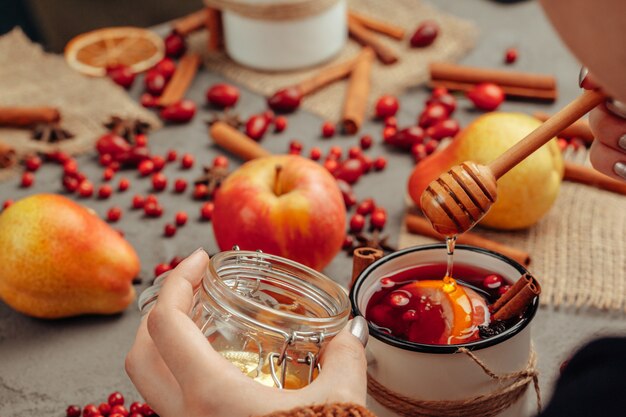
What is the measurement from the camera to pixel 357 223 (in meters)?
1.20

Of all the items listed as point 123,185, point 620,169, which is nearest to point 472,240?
point 620,169

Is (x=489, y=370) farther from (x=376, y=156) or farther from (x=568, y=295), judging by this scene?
(x=376, y=156)

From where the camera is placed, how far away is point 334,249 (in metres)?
1.08

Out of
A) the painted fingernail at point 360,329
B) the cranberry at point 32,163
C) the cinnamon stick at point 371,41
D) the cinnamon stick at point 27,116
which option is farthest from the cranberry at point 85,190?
the painted fingernail at point 360,329

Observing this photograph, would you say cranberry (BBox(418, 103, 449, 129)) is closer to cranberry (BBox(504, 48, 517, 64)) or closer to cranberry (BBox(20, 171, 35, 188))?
cranberry (BBox(504, 48, 517, 64))

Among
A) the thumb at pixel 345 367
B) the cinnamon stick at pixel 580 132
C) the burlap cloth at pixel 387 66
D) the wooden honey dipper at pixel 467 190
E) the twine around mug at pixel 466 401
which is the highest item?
the wooden honey dipper at pixel 467 190

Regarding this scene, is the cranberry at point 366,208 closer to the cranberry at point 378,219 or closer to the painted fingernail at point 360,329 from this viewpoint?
the cranberry at point 378,219

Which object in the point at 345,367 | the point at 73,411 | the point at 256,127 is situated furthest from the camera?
the point at 256,127

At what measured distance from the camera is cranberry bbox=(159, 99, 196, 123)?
151 centimetres

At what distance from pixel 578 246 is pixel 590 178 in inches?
6.1

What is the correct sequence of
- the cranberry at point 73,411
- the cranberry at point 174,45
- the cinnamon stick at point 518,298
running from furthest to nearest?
the cranberry at point 174,45 → the cranberry at point 73,411 → the cinnamon stick at point 518,298

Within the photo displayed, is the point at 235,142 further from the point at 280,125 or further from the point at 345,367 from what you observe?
the point at 345,367

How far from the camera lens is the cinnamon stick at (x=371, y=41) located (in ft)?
5.49

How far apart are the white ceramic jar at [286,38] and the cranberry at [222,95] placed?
136 millimetres
